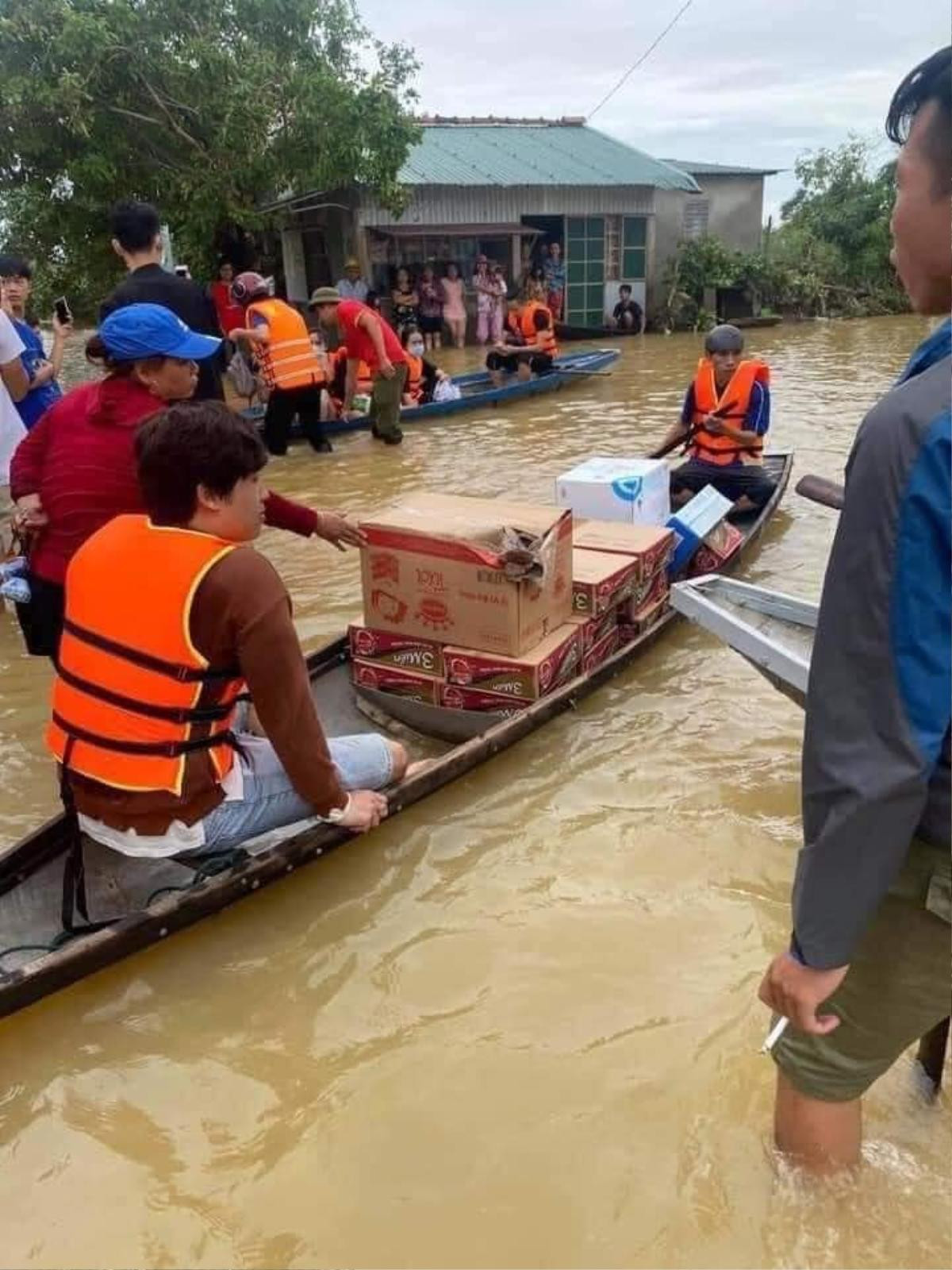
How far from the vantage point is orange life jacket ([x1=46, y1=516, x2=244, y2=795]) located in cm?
263

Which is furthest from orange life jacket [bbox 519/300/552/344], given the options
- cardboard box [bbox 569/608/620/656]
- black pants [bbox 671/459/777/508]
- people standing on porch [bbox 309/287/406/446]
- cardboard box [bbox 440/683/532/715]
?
cardboard box [bbox 440/683/532/715]

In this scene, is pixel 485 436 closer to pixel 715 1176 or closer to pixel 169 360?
pixel 169 360

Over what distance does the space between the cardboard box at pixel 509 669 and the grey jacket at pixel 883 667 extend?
2521 millimetres

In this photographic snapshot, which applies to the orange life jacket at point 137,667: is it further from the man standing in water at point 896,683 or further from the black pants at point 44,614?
the man standing in water at point 896,683

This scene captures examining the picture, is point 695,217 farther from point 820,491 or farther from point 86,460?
point 86,460

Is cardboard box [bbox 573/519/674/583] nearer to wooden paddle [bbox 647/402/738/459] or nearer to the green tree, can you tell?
wooden paddle [bbox 647/402/738/459]

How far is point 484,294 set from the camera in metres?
18.4

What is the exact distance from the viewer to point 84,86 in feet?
39.2

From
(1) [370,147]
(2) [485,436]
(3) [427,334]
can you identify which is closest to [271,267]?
(3) [427,334]

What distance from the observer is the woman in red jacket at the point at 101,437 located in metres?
3.33

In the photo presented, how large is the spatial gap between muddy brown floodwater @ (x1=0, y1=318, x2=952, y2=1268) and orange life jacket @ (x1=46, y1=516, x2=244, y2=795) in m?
0.76

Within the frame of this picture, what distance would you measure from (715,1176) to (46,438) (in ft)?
10.2

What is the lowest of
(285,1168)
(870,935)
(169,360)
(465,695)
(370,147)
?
(285,1168)

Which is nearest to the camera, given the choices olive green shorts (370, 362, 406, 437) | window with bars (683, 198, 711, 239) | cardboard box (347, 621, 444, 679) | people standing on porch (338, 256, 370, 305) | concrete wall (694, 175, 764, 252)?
cardboard box (347, 621, 444, 679)
